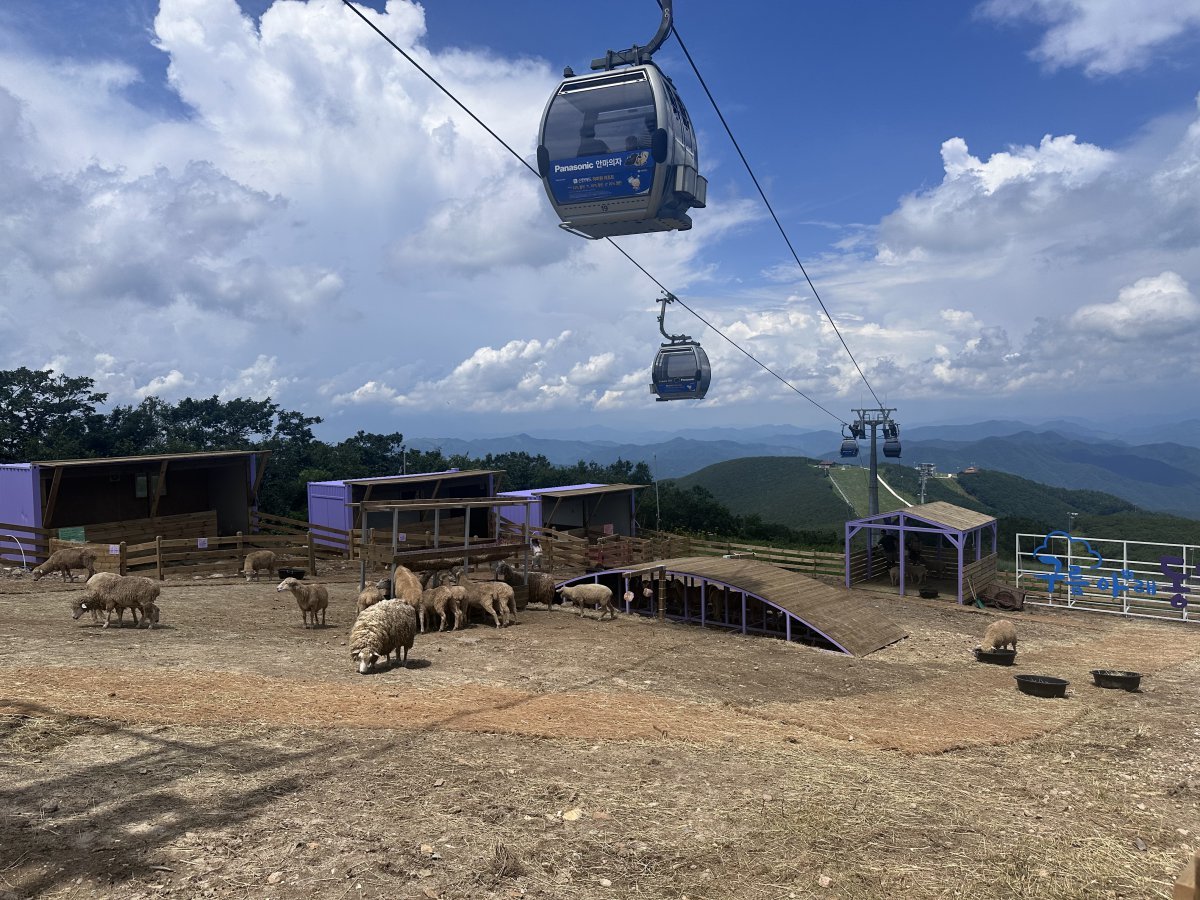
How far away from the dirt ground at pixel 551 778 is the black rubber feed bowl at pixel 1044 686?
0.24 metres

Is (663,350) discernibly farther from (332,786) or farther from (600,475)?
(600,475)

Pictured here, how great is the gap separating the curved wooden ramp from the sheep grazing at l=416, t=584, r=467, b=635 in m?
5.80

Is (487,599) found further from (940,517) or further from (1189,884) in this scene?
(940,517)

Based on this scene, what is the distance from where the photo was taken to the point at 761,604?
2272 centimetres

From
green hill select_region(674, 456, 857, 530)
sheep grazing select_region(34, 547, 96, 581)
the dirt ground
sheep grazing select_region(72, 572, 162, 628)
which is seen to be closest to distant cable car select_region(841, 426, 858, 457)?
the dirt ground

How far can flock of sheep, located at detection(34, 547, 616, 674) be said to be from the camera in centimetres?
1366

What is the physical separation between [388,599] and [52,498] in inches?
665

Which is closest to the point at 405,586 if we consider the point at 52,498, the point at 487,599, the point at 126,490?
the point at 487,599

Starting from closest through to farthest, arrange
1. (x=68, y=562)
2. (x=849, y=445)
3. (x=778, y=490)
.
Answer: (x=68, y=562)
(x=849, y=445)
(x=778, y=490)

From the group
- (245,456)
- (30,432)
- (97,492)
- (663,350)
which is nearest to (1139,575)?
(663,350)

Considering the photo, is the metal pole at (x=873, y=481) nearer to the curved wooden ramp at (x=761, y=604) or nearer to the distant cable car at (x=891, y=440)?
the distant cable car at (x=891, y=440)

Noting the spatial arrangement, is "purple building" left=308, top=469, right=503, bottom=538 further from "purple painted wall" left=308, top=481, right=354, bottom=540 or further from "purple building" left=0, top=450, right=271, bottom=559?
"purple building" left=0, top=450, right=271, bottom=559

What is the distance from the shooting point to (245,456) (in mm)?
32969

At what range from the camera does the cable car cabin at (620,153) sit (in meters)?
14.6
